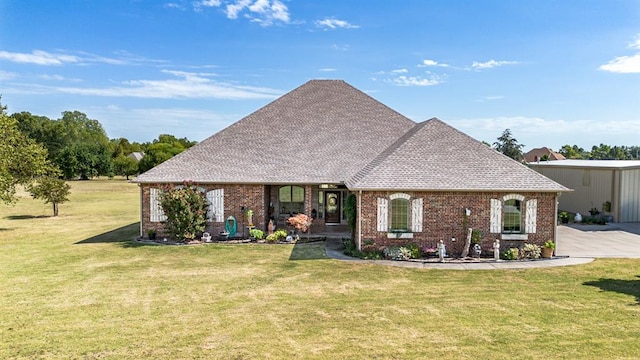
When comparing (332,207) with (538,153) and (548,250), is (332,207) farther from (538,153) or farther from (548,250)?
(538,153)

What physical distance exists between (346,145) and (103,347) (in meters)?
17.2

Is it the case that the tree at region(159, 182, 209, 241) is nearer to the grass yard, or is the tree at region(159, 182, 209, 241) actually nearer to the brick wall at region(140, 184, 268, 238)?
the brick wall at region(140, 184, 268, 238)

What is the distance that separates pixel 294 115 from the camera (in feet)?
83.0

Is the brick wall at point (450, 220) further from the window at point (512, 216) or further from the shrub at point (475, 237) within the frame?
the shrub at point (475, 237)

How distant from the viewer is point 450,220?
677 inches

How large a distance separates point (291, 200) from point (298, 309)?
39.9ft

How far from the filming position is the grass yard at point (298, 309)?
8539mm

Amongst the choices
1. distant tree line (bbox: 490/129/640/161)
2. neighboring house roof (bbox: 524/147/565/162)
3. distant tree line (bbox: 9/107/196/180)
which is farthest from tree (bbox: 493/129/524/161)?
distant tree line (bbox: 9/107/196/180)

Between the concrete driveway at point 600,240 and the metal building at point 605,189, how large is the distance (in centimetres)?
130

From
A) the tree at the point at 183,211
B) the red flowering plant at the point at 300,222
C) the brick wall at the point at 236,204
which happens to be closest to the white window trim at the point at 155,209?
the brick wall at the point at 236,204

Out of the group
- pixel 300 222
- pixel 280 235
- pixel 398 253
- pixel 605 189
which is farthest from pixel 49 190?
pixel 605 189

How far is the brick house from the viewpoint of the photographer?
56.2 ft

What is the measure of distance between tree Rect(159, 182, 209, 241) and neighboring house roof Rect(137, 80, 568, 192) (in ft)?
3.25

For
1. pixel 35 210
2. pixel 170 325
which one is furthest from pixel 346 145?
pixel 35 210
